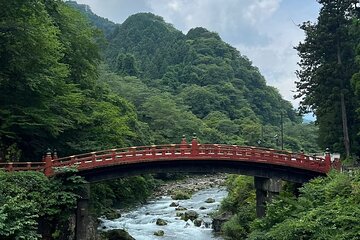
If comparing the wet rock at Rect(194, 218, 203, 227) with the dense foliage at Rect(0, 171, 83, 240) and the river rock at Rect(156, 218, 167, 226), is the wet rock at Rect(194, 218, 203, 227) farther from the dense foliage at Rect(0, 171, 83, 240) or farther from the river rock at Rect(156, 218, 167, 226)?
the dense foliage at Rect(0, 171, 83, 240)

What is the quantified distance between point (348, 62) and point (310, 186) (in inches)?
568

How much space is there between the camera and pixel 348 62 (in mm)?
36312

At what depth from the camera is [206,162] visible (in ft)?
98.5

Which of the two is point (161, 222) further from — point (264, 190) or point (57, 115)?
point (57, 115)

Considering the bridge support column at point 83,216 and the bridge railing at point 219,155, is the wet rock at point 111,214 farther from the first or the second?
the bridge support column at point 83,216

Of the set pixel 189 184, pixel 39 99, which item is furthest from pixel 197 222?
pixel 189 184

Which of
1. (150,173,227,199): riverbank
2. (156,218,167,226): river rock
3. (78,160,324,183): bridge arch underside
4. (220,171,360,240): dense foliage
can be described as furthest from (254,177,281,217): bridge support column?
(150,173,227,199): riverbank

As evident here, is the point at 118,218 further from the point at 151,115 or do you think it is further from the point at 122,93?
the point at 122,93

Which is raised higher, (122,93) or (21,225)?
(122,93)

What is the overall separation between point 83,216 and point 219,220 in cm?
1316

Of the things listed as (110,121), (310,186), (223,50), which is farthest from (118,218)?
(223,50)

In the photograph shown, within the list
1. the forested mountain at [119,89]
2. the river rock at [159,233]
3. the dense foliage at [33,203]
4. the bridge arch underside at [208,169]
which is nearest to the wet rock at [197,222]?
the river rock at [159,233]

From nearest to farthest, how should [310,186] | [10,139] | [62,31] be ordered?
1. [310,186]
2. [10,139]
3. [62,31]

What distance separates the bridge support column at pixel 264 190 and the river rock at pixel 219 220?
560 cm
